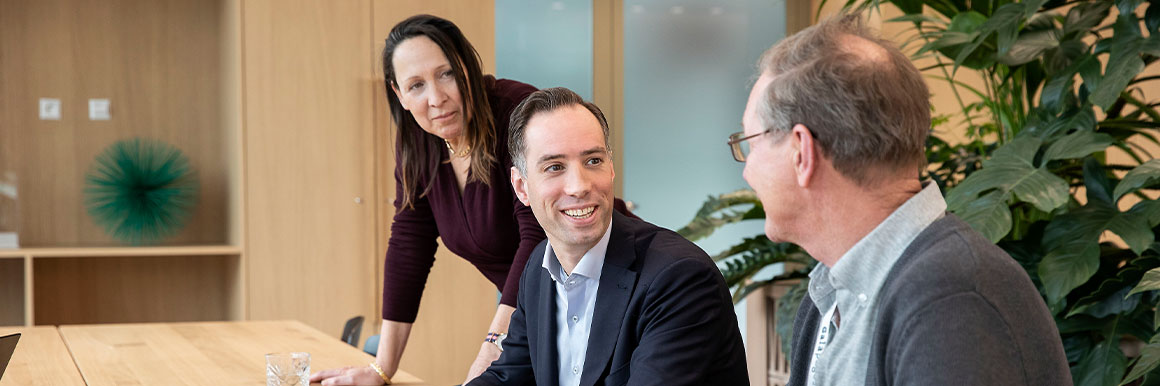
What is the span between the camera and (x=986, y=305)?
0.85m

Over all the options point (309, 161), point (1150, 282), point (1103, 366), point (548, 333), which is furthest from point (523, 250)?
point (309, 161)

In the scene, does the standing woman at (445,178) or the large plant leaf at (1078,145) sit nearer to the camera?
the standing woman at (445,178)

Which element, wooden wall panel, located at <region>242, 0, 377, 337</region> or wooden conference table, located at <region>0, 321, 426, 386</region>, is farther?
wooden wall panel, located at <region>242, 0, 377, 337</region>

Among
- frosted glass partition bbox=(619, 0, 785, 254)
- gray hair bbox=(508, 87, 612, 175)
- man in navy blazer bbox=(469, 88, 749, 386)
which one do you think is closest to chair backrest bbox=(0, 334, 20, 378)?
man in navy blazer bbox=(469, 88, 749, 386)

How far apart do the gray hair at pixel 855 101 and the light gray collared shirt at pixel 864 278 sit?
0.04 metres

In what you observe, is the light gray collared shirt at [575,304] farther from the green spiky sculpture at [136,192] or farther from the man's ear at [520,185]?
the green spiky sculpture at [136,192]

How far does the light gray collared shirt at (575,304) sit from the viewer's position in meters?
1.59

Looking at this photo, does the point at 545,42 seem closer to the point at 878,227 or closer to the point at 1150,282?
the point at 1150,282

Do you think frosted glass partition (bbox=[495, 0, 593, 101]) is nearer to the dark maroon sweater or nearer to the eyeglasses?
the dark maroon sweater

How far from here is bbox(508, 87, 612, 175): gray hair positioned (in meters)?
1.61

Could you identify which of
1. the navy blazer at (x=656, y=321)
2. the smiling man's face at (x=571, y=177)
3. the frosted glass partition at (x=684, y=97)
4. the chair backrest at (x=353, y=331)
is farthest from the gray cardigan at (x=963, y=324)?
the frosted glass partition at (x=684, y=97)

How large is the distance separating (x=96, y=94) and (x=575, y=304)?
402 centimetres

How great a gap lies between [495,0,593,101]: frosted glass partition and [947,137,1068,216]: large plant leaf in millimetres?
3076

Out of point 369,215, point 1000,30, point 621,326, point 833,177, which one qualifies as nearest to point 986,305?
point 833,177
